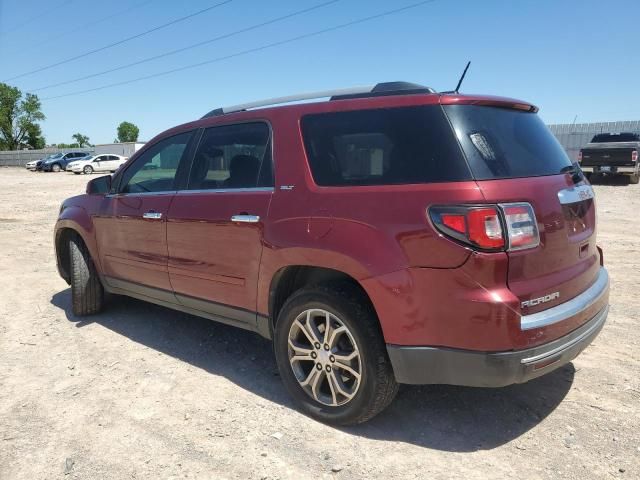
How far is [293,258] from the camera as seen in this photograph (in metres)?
3.00

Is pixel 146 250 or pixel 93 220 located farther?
pixel 93 220

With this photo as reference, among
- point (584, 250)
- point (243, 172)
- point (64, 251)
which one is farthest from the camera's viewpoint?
point (64, 251)

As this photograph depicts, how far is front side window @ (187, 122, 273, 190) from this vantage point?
3.37m

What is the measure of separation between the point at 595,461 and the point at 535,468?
33 cm

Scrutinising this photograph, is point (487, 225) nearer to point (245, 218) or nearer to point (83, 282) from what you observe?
point (245, 218)

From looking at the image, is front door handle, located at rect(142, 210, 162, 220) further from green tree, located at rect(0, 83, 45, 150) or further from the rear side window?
green tree, located at rect(0, 83, 45, 150)

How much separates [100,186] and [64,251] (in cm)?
117

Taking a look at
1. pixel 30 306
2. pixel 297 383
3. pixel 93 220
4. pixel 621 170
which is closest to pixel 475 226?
pixel 297 383

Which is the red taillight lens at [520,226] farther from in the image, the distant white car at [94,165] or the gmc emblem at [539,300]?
the distant white car at [94,165]

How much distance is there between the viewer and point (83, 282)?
16.2ft

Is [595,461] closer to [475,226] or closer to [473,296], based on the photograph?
[473,296]

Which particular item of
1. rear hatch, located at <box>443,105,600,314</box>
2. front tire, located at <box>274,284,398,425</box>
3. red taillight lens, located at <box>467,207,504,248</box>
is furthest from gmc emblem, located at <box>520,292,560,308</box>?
front tire, located at <box>274,284,398,425</box>

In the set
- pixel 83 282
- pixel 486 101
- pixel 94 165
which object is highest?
pixel 486 101

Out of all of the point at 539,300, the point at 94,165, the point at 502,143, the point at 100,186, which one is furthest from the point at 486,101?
the point at 94,165
